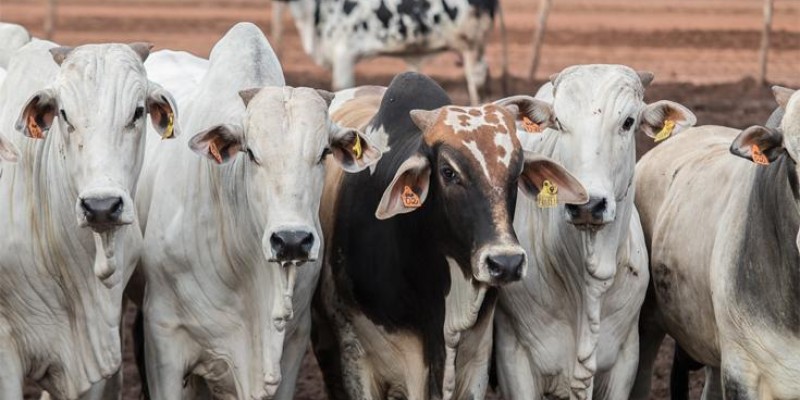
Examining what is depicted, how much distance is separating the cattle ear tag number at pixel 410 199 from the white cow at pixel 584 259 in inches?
20.6

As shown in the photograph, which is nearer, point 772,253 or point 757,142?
point 757,142

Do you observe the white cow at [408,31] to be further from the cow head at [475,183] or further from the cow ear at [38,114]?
the cow ear at [38,114]

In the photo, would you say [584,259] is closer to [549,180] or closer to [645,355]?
[549,180]

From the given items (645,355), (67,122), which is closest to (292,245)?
(67,122)

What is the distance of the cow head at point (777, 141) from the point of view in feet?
24.8

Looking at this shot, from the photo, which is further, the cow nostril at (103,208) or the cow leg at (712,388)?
the cow leg at (712,388)

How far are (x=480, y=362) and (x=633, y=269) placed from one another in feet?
2.55

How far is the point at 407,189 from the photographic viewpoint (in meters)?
7.82

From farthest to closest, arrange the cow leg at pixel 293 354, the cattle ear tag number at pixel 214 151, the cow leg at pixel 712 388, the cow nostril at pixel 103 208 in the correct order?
1. the cow leg at pixel 712 388
2. the cow leg at pixel 293 354
3. the cattle ear tag number at pixel 214 151
4. the cow nostril at pixel 103 208

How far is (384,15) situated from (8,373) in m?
11.0

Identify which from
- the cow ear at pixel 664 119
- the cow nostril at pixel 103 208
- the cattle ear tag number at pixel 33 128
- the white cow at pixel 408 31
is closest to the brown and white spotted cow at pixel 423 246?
the cow ear at pixel 664 119

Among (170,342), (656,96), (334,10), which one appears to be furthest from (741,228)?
(334,10)

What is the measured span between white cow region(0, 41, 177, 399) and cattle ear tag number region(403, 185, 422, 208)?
96 centimetres

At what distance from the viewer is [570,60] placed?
2205 cm
